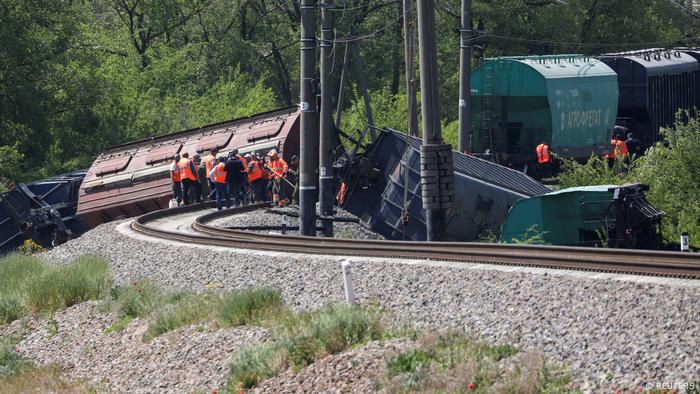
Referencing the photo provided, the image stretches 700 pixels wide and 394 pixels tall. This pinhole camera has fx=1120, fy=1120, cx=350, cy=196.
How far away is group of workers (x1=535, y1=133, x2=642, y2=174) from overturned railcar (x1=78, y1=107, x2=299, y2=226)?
760 centimetres

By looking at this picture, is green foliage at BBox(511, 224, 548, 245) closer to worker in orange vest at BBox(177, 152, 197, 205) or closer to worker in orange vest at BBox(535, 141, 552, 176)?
worker in orange vest at BBox(177, 152, 197, 205)

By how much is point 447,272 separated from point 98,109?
32.7 meters

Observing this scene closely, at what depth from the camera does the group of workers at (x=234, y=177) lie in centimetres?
2808

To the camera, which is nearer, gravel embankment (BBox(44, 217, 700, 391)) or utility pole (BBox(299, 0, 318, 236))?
gravel embankment (BBox(44, 217, 700, 391))

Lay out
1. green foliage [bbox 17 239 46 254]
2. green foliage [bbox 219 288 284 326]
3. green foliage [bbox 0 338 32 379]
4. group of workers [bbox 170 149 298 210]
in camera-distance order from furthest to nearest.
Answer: group of workers [bbox 170 149 298 210] < green foliage [bbox 17 239 46 254] < green foliage [bbox 0 338 32 379] < green foliage [bbox 219 288 284 326]

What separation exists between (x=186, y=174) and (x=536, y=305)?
19006 mm

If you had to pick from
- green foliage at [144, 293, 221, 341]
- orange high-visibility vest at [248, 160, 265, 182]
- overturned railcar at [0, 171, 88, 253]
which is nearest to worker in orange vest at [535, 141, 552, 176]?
orange high-visibility vest at [248, 160, 265, 182]

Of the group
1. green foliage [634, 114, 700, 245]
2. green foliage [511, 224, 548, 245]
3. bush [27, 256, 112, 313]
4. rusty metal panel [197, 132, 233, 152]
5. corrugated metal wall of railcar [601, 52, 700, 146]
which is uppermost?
corrugated metal wall of railcar [601, 52, 700, 146]

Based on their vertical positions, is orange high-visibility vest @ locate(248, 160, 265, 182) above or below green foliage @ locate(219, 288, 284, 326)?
above

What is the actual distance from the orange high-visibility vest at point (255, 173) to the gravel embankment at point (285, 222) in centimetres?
142

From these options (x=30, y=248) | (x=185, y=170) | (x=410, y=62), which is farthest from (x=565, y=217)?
(x=30, y=248)

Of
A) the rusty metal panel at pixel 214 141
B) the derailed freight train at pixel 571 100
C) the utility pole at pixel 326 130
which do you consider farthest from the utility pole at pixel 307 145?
the derailed freight train at pixel 571 100

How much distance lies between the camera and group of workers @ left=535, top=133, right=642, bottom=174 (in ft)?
106

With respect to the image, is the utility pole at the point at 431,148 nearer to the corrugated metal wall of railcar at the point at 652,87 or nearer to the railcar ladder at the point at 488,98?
the railcar ladder at the point at 488,98
